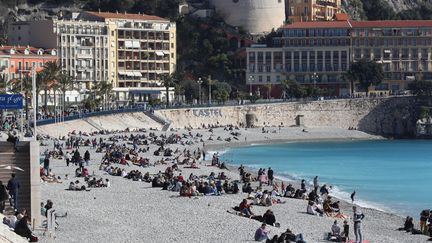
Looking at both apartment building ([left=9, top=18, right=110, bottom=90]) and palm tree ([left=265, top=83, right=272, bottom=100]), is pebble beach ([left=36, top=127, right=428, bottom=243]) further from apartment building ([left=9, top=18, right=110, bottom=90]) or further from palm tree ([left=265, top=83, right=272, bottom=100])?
palm tree ([left=265, top=83, right=272, bottom=100])

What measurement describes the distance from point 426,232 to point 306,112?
69585 mm

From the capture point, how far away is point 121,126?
83.2m

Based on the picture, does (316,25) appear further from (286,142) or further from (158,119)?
(158,119)

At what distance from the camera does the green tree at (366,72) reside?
349 ft

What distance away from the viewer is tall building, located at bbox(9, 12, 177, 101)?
100375 mm

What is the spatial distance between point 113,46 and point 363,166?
42.8 m

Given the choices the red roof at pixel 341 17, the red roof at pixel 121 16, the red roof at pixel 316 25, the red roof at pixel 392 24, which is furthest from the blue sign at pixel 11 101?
the red roof at pixel 341 17

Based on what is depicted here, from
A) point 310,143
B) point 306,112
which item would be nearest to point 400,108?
point 306,112

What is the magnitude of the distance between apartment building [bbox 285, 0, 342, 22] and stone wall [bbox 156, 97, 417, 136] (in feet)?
62.0

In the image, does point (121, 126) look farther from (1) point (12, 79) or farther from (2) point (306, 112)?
(2) point (306, 112)

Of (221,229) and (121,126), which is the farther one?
(121,126)

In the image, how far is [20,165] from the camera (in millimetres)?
29453

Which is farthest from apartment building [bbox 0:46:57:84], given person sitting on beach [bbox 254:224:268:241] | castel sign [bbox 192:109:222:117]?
person sitting on beach [bbox 254:224:268:241]

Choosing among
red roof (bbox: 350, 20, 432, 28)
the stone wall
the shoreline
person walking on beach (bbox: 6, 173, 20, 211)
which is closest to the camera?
person walking on beach (bbox: 6, 173, 20, 211)
